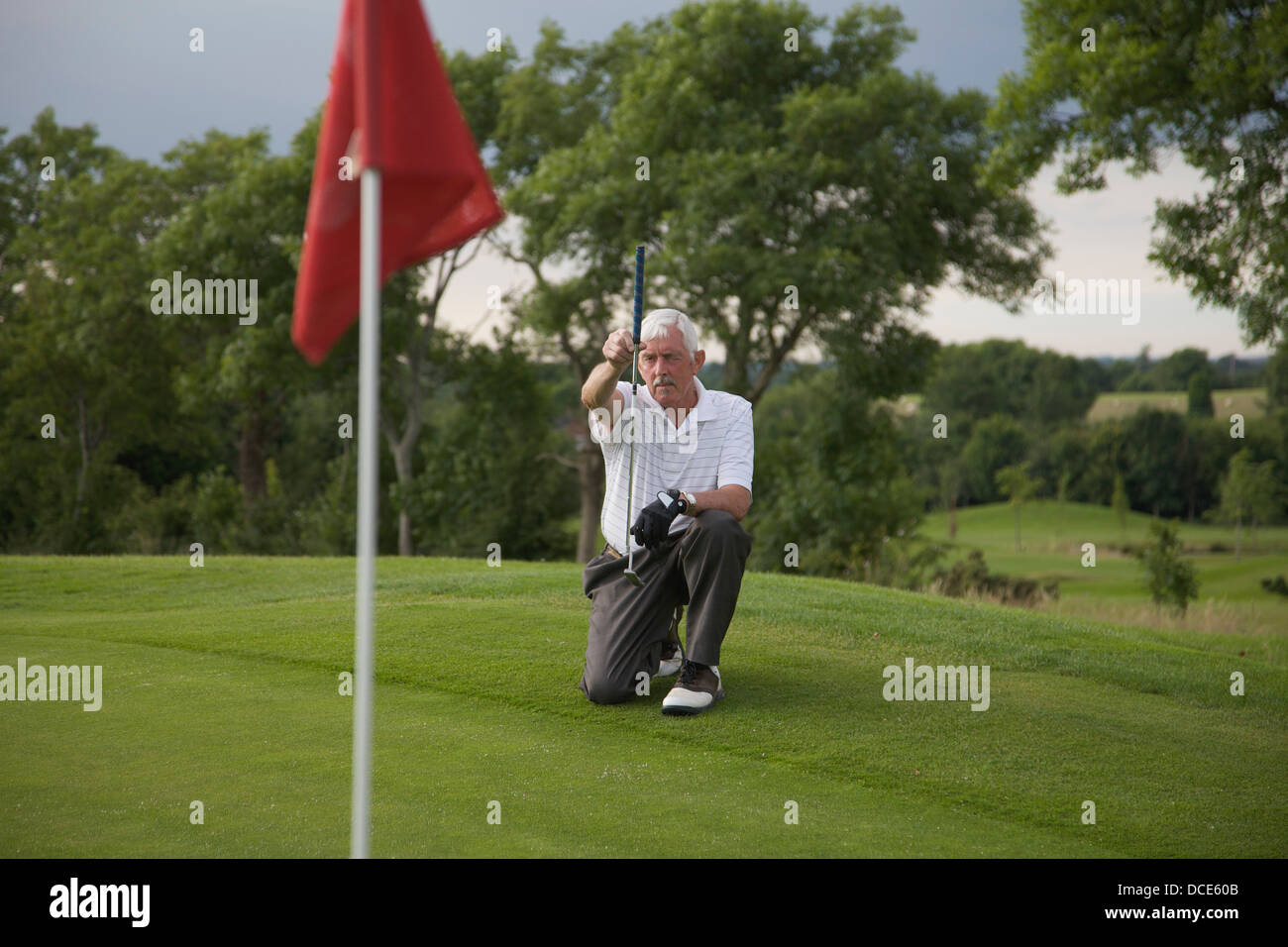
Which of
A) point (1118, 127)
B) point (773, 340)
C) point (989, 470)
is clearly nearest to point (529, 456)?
point (773, 340)

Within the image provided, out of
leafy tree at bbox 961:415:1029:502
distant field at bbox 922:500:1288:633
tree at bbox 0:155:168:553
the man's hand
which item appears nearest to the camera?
the man's hand

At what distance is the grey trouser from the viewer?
5.33 m

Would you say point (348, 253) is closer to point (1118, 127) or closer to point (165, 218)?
point (1118, 127)

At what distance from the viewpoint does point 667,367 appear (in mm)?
5531

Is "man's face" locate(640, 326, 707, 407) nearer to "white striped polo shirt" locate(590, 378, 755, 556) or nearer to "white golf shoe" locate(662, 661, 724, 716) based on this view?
"white striped polo shirt" locate(590, 378, 755, 556)

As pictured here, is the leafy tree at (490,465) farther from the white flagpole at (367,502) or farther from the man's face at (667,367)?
the white flagpole at (367,502)

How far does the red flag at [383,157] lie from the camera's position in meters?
2.61

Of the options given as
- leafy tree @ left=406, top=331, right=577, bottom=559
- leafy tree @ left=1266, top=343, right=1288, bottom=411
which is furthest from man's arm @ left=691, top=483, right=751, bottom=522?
leafy tree @ left=1266, top=343, right=1288, bottom=411

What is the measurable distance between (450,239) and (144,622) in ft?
18.5

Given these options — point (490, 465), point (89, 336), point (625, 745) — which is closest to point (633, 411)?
point (625, 745)

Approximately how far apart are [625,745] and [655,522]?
1.06 meters

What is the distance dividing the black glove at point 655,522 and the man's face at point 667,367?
2.06ft

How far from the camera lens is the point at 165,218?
3294 centimetres

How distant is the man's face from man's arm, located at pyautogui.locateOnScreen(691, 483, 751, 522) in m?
0.55
